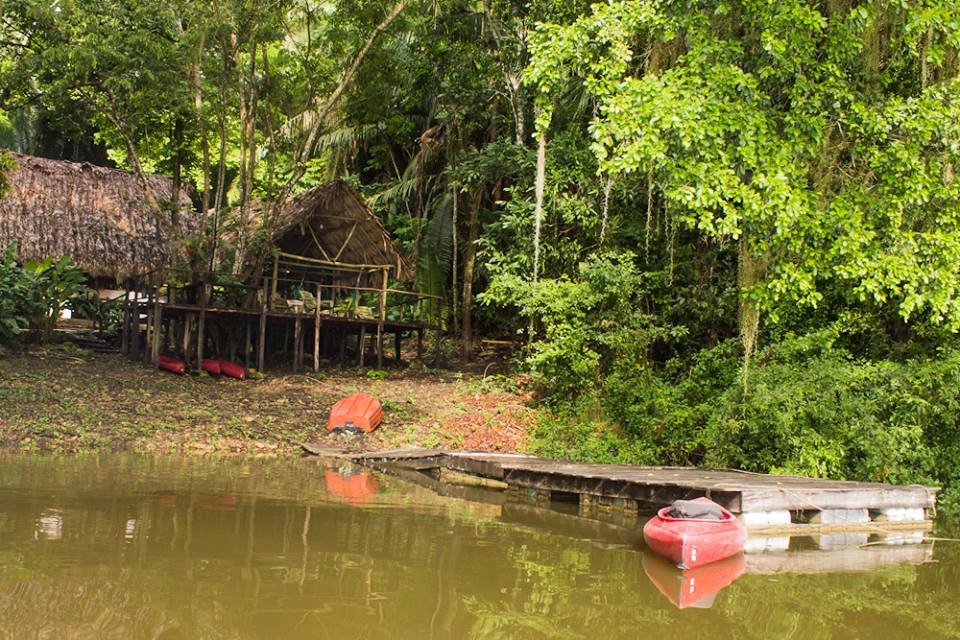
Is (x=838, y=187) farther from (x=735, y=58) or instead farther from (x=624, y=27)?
(x=624, y=27)

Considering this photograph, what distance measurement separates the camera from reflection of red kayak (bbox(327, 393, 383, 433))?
47.5 feet

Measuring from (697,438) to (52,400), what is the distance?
361 inches

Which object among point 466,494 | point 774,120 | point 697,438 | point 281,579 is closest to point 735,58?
point 774,120

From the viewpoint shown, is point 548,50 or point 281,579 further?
point 548,50

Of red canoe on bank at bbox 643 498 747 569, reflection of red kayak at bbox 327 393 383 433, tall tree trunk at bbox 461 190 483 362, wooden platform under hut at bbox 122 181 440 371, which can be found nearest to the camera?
red canoe on bank at bbox 643 498 747 569

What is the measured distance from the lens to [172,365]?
657 inches

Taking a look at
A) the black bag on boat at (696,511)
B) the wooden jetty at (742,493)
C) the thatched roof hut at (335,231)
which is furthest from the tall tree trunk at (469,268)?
the black bag on boat at (696,511)

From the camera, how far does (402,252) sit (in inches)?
814

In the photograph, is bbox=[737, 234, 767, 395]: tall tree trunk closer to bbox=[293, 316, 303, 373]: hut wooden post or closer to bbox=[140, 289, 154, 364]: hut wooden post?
bbox=[293, 316, 303, 373]: hut wooden post

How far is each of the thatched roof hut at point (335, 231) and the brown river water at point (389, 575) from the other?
10496mm

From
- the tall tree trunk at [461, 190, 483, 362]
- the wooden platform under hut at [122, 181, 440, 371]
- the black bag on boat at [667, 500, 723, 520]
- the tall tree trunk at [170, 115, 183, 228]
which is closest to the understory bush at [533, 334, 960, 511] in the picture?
the black bag on boat at [667, 500, 723, 520]

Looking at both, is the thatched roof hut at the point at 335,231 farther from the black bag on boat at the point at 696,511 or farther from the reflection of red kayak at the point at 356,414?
the black bag on boat at the point at 696,511

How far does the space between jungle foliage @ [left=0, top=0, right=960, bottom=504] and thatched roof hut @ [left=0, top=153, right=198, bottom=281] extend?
170 cm

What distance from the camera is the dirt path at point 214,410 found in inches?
508
